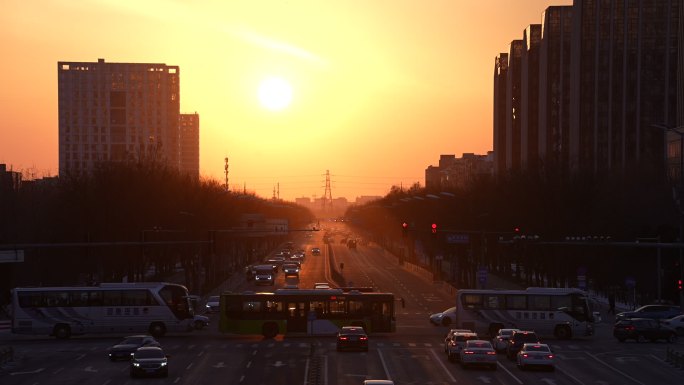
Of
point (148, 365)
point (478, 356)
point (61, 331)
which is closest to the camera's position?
point (148, 365)

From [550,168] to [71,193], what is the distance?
49310mm

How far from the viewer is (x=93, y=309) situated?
62.3 meters

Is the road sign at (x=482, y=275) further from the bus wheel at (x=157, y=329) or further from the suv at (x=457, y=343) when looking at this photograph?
the suv at (x=457, y=343)

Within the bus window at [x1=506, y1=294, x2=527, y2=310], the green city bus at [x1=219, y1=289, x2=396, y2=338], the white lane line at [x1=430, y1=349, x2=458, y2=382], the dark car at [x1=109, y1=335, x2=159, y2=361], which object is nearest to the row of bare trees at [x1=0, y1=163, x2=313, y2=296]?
the green city bus at [x1=219, y1=289, x2=396, y2=338]

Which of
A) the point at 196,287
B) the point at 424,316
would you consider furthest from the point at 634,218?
the point at 196,287

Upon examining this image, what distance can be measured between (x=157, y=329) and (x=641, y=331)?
28.1 m

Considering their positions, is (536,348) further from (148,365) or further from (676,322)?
(676,322)

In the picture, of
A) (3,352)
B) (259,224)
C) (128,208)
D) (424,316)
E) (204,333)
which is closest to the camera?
(3,352)

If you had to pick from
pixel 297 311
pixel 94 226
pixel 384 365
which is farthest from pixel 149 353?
pixel 94 226

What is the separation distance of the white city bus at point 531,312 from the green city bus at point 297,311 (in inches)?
197

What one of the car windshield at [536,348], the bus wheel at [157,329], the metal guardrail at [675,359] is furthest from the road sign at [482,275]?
the car windshield at [536,348]

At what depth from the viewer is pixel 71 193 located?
101 m

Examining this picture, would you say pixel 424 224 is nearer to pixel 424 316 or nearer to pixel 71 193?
pixel 71 193

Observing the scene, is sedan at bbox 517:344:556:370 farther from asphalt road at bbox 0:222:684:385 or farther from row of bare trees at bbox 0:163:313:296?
row of bare trees at bbox 0:163:313:296
